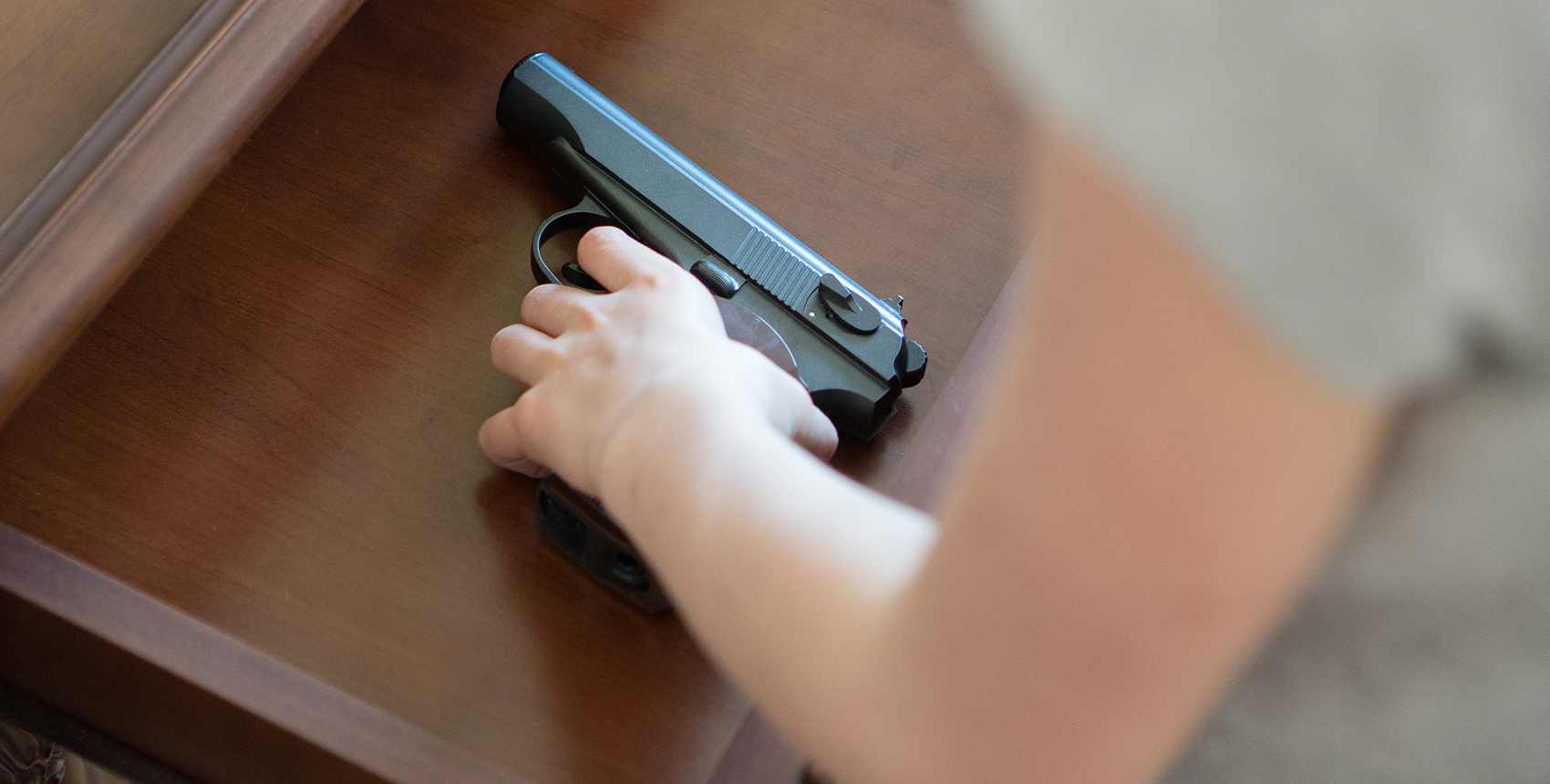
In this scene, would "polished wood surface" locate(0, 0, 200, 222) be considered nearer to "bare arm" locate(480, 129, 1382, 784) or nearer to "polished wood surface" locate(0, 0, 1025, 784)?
"polished wood surface" locate(0, 0, 1025, 784)

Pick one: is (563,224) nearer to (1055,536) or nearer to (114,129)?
(114,129)

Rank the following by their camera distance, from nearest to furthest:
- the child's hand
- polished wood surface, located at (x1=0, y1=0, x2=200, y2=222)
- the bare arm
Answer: the bare arm
the child's hand
polished wood surface, located at (x1=0, y1=0, x2=200, y2=222)

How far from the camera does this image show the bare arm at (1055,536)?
7.2 inches

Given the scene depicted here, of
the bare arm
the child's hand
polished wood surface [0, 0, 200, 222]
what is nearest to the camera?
the bare arm

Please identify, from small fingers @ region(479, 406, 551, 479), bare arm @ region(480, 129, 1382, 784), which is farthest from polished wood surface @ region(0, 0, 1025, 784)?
bare arm @ region(480, 129, 1382, 784)

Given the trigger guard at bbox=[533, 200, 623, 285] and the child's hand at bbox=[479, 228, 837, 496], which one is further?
the trigger guard at bbox=[533, 200, 623, 285]

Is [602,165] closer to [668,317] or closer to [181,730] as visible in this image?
[668,317]

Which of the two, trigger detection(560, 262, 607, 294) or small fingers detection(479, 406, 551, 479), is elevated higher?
trigger detection(560, 262, 607, 294)

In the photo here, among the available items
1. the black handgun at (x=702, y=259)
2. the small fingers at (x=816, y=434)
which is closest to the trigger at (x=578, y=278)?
the black handgun at (x=702, y=259)

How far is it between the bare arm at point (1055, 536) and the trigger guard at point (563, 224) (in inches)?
7.5

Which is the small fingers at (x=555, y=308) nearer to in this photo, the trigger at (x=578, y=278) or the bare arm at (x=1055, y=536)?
the trigger at (x=578, y=278)

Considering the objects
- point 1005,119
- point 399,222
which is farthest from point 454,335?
point 1005,119

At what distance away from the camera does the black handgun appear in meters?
0.48

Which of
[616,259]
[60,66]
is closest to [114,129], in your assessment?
[60,66]
